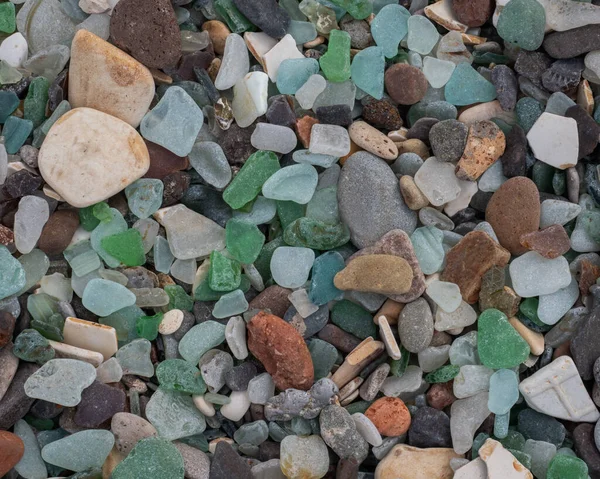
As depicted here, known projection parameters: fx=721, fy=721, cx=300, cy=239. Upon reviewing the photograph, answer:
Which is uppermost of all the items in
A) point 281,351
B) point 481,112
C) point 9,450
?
point 481,112

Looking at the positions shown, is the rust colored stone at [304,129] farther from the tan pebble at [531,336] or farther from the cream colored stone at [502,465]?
the cream colored stone at [502,465]

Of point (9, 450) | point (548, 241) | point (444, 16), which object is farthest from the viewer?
point (444, 16)

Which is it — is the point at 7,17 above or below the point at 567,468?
above

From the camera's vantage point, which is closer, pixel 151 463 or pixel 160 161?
pixel 151 463

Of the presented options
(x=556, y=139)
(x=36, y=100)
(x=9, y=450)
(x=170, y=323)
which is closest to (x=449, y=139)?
(x=556, y=139)

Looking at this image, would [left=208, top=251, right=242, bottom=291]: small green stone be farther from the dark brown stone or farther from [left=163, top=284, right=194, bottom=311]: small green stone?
the dark brown stone

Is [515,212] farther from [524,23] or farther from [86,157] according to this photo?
[86,157]

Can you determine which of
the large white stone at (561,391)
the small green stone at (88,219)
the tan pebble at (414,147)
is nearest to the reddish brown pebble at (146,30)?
the small green stone at (88,219)
